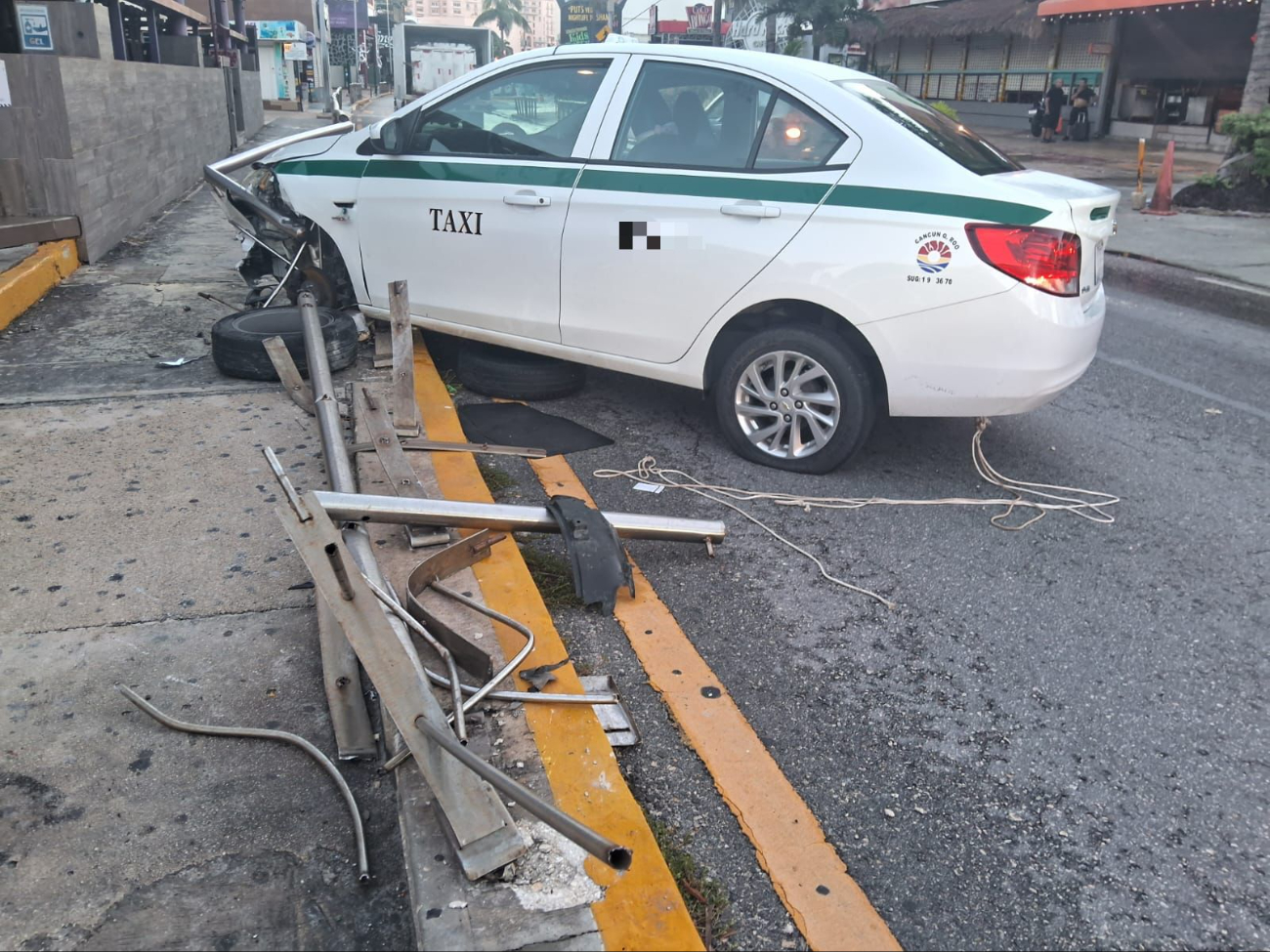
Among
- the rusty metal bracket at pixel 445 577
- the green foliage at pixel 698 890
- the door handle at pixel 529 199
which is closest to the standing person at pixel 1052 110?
the door handle at pixel 529 199

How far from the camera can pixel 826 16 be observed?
37219mm

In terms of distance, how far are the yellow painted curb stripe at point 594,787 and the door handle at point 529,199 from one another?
2051 mm

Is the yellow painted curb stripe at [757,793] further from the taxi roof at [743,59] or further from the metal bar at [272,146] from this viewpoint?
the metal bar at [272,146]

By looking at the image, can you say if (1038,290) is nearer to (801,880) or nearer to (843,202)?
(843,202)

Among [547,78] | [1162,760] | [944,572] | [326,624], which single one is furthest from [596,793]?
[547,78]

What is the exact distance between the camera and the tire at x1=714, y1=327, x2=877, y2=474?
4.63 meters

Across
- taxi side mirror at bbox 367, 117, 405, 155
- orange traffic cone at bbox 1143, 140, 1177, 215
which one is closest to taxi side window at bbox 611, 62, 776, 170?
taxi side mirror at bbox 367, 117, 405, 155

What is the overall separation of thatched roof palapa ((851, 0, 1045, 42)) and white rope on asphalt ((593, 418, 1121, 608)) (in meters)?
29.0

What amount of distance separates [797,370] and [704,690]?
1.99 meters

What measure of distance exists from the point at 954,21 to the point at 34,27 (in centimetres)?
2975

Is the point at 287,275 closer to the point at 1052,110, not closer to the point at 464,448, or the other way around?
the point at 464,448

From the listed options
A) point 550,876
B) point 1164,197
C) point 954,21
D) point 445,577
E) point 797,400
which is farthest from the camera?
point 954,21

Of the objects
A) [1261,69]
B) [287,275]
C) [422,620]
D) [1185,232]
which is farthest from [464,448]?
[1261,69]

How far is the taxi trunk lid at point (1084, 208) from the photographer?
4.33 metres
